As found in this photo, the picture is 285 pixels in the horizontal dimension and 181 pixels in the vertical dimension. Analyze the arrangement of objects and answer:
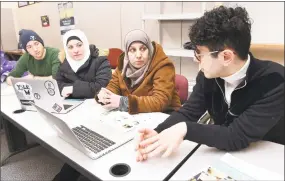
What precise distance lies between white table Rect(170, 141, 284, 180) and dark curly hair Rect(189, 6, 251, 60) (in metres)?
0.33

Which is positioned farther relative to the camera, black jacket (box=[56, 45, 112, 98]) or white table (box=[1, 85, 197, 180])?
black jacket (box=[56, 45, 112, 98])

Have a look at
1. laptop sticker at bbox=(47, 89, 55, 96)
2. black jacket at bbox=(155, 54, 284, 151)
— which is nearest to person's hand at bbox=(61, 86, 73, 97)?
laptop sticker at bbox=(47, 89, 55, 96)

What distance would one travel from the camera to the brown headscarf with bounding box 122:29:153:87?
139cm

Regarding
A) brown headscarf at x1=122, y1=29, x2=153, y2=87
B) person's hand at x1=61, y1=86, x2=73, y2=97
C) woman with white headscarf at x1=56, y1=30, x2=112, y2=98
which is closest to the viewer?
brown headscarf at x1=122, y1=29, x2=153, y2=87

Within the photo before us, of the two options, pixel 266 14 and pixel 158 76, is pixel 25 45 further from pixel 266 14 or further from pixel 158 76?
pixel 266 14

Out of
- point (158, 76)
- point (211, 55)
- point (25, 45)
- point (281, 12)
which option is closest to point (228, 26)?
point (211, 55)

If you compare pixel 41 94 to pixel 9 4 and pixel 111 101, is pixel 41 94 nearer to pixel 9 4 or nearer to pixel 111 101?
pixel 111 101

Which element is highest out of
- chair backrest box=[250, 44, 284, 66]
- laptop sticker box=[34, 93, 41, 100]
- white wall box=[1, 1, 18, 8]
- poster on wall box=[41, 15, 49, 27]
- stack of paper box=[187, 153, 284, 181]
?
white wall box=[1, 1, 18, 8]

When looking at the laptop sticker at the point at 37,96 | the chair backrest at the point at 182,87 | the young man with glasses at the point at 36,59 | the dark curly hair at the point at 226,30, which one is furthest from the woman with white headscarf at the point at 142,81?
the young man with glasses at the point at 36,59

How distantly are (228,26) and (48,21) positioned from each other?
4.00 m

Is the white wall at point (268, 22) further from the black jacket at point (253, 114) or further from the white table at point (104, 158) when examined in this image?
the white table at point (104, 158)

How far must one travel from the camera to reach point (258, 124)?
30.8 inches

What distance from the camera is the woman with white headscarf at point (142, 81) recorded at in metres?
1.25

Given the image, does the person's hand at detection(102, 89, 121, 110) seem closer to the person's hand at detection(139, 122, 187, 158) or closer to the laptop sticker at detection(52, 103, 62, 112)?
the laptop sticker at detection(52, 103, 62, 112)
